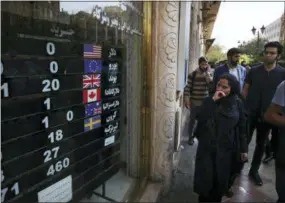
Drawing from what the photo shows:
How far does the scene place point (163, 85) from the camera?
3297 millimetres

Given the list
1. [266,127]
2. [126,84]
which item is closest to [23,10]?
[126,84]

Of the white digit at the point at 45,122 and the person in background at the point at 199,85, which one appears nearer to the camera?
the white digit at the point at 45,122

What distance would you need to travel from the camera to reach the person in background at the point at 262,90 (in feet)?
12.6

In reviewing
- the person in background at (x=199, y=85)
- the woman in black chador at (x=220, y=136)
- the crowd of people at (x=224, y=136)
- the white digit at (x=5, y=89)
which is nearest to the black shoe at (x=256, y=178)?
the crowd of people at (x=224, y=136)

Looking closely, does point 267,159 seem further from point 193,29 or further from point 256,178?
point 193,29

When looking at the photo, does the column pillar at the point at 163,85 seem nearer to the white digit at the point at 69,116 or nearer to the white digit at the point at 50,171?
the white digit at the point at 69,116

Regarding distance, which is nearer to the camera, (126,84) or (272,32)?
(126,84)

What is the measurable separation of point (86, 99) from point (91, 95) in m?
0.08

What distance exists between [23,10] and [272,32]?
10116 centimetres

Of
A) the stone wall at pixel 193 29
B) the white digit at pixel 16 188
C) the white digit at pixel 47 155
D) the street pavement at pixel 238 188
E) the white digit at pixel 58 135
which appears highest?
the stone wall at pixel 193 29

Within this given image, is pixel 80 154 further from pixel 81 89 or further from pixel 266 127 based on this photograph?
pixel 266 127

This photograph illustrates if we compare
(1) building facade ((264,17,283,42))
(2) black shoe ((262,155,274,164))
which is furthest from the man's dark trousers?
(1) building facade ((264,17,283,42))

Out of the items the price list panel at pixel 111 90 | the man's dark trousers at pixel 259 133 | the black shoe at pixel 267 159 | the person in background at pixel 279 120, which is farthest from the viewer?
the black shoe at pixel 267 159

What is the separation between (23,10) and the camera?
1.50 meters
